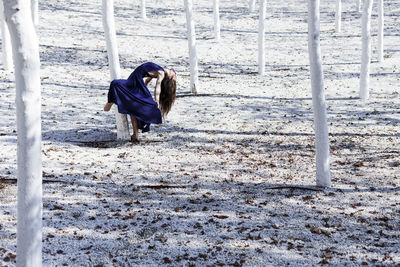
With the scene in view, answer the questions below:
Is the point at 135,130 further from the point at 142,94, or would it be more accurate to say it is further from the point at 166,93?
the point at 166,93

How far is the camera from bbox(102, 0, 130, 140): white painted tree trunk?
8.04 metres

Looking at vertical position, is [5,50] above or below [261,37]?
below

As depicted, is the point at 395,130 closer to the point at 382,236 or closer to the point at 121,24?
the point at 382,236

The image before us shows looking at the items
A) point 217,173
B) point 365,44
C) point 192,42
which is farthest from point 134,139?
point 365,44

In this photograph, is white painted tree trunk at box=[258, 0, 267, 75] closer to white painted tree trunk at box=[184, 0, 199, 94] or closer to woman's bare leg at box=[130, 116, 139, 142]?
white painted tree trunk at box=[184, 0, 199, 94]

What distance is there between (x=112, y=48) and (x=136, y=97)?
105cm

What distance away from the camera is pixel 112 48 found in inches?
322

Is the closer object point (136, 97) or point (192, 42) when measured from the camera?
point (136, 97)

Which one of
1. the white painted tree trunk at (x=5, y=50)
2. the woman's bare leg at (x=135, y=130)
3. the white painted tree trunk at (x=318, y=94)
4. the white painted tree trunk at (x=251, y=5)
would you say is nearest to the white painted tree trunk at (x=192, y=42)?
the woman's bare leg at (x=135, y=130)

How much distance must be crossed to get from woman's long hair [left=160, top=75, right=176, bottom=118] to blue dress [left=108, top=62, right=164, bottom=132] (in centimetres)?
28

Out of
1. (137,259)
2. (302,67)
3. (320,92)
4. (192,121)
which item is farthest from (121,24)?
(137,259)

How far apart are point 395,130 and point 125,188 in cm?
622

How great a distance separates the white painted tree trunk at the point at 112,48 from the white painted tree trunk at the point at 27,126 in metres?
5.01

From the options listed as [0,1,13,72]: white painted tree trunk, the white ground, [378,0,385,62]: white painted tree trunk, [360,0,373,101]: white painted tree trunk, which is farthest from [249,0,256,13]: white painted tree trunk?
Answer: [0,1,13,72]: white painted tree trunk
